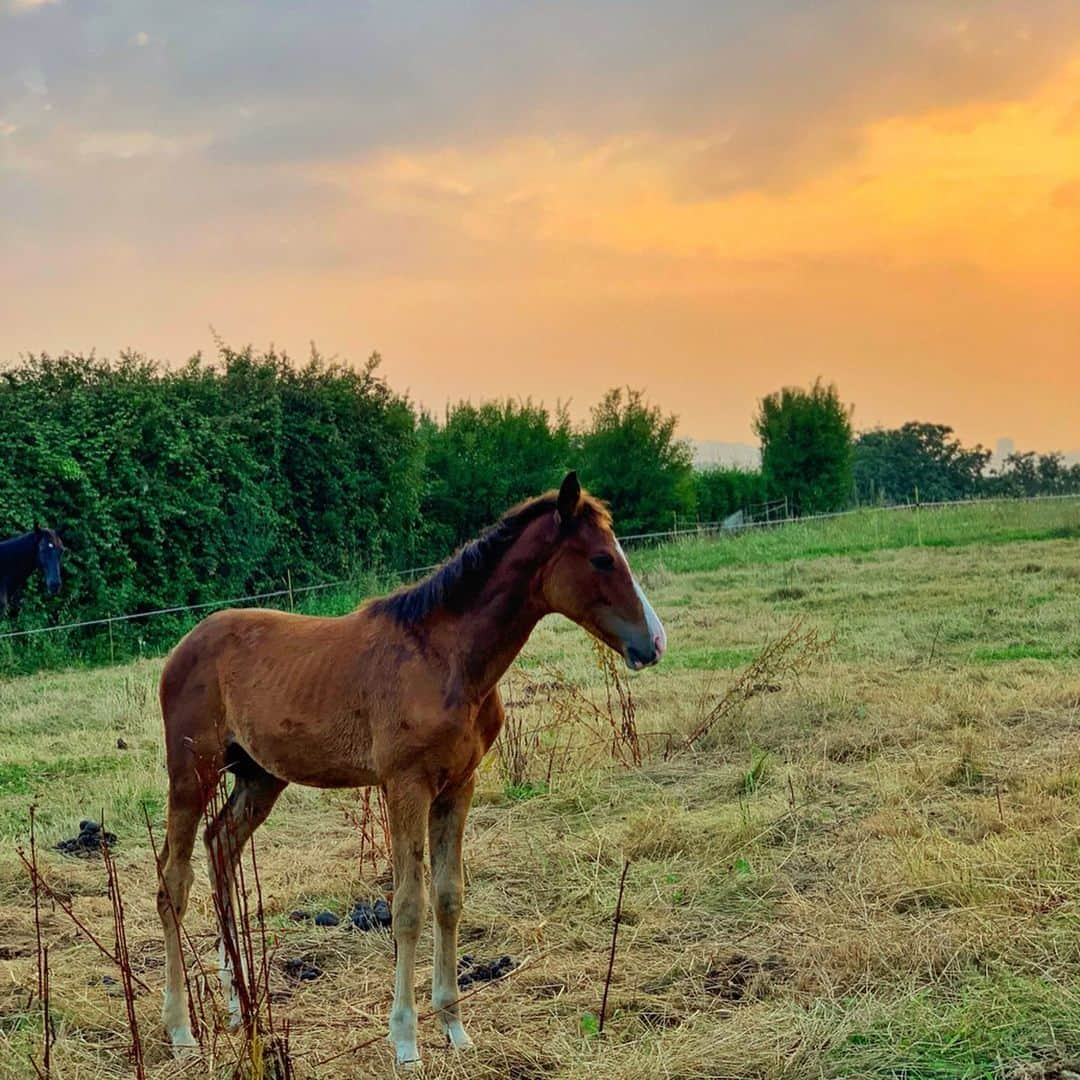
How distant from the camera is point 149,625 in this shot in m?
15.2

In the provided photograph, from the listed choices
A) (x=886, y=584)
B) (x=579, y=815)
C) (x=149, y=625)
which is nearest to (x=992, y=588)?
(x=886, y=584)

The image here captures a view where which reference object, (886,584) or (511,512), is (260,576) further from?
(511,512)

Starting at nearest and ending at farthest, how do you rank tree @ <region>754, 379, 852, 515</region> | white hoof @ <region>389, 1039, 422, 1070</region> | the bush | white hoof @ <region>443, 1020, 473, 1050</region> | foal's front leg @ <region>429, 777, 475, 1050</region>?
white hoof @ <region>389, 1039, 422, 1070</region>
white hoof @ <region>443, 1020, 473, 1050</region>
foal's front leg @ <region>429, 777, 475, 1050</region>
the bush
tree @ <region>754, 379, 852, 515</region>

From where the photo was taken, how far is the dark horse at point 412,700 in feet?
12.3

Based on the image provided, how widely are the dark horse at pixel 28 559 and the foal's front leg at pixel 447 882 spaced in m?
10.9

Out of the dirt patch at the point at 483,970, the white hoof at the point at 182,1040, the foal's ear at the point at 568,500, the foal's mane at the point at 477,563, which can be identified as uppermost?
the foal's ear at the point at 568,500

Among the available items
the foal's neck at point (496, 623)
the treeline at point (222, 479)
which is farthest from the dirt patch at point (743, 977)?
the treeline at point (222, 479)

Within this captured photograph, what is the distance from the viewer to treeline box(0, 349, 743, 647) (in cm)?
1452

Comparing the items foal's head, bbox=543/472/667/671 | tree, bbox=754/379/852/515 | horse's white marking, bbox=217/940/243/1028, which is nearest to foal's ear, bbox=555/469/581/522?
foal's head, bbox=543/472/667/671

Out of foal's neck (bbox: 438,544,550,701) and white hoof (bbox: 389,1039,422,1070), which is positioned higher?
foal's neck (bbox: 438,544,550,701)

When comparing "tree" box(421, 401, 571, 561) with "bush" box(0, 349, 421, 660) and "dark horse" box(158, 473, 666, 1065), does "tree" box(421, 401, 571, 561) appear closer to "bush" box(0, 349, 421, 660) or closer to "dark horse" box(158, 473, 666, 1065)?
"bush" box(0, 349, 421, 660)

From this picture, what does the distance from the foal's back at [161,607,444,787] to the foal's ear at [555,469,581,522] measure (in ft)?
2.42

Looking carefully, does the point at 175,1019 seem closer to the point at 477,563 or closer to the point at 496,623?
the point at 496,623

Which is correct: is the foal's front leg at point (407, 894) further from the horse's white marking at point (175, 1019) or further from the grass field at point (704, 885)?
the horse's white marking at point (175, 1019)
